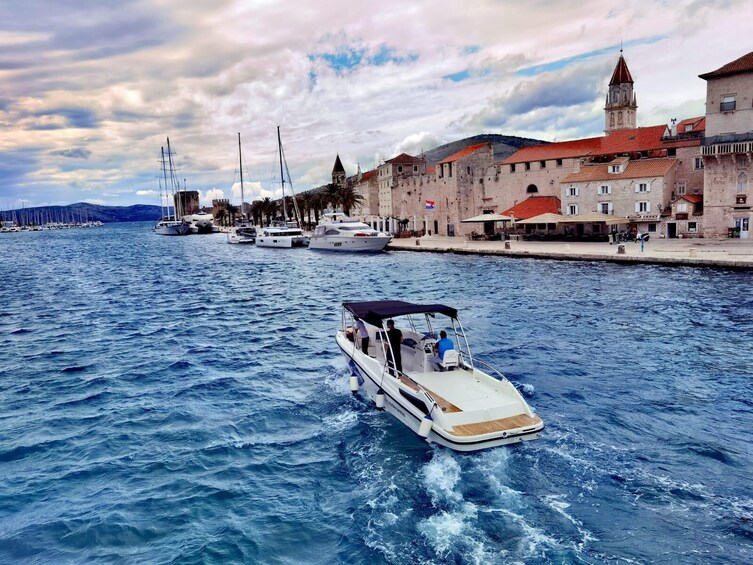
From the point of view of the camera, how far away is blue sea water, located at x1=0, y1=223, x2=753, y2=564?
923 cm

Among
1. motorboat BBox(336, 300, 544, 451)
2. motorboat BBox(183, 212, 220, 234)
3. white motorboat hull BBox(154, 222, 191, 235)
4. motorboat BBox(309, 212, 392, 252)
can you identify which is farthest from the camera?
motorboat BBox(183, 212, 220, 234)

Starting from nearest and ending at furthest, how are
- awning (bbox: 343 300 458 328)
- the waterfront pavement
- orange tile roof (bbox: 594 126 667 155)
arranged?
awning (bbox: 343 300 458 328) → the waterfront pavement → orange tile roof (bbox: 594 126 667 155)

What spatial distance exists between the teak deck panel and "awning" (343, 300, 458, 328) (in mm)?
3948

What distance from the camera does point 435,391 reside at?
1288 centimetres

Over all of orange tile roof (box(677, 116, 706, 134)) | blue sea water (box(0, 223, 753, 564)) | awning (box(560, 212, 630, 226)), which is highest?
orange tile roof (box(677, 116, 706, 134))

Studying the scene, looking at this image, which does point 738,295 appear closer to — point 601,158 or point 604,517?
point 604,517

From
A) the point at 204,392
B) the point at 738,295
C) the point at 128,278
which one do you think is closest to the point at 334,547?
the point at 204,392

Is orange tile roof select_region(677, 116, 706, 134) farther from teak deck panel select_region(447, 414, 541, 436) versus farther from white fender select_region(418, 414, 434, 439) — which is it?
white fender select_region(418, 414, 434, 439)

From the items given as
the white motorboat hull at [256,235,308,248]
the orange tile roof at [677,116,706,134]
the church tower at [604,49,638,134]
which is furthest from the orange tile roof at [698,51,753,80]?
the white motorboat hull at [256,235,308,248]

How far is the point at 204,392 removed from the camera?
1698 cm

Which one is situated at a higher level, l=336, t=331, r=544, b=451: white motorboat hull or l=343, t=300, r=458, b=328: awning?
l=343, t=300, r=458, b=328: awning

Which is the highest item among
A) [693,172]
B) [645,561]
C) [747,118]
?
[747,118]

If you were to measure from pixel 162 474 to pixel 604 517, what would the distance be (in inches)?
344

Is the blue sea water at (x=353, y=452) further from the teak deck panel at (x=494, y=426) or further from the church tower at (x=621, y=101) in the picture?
the church tower at (x=621, y=101)
